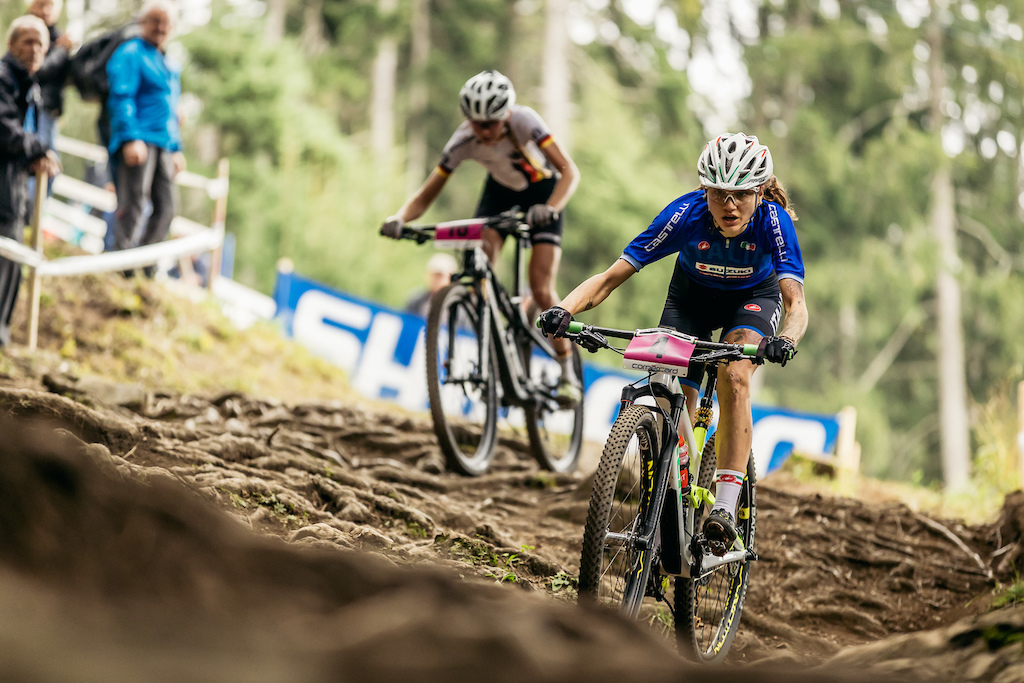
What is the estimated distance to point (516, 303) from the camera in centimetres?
745

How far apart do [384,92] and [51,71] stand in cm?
2260

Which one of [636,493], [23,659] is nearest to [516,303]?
[636,493]

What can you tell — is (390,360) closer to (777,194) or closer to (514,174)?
(514,174)

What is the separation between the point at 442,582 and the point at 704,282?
2.80 meters

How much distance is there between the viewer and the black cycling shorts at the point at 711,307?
4738 mm

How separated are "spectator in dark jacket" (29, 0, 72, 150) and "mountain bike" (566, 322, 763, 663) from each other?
6.92 metres

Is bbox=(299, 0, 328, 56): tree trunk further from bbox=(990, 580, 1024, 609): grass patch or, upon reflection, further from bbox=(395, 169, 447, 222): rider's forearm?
bbox=(990, 580, 1024, 609): grass patch

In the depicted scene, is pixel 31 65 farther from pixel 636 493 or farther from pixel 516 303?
pixel 636 493

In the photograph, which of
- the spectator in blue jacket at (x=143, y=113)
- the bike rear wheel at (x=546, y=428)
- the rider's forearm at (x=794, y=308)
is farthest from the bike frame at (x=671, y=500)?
the spectator in blue jacket at (x=143, y=113)

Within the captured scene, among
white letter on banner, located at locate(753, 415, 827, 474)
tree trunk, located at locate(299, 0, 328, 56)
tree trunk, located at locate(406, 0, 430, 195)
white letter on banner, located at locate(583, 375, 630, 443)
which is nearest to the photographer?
white letter on banner, located at locate(583, 375, 630, 443)

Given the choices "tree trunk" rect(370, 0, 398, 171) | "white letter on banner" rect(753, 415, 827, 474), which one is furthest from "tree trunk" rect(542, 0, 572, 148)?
"white letter on banner" rect(753, 415, 827, 474)

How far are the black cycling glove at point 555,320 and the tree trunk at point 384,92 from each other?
26.0 metres

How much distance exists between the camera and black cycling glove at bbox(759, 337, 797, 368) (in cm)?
395

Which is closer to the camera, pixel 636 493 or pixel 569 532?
pixel 636 493
